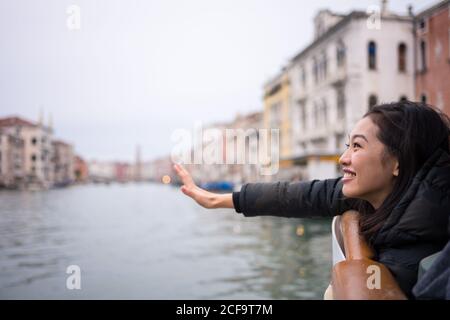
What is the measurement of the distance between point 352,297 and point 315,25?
22.7 metres

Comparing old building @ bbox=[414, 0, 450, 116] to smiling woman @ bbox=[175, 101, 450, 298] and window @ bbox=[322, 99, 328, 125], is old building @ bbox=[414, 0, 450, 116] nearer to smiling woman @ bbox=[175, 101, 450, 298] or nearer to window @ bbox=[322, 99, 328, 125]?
window @ bbox=[322, 99, 328, 125]

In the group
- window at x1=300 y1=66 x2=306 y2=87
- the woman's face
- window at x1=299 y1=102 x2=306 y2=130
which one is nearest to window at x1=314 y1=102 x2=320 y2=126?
window at x1=299 y1=102 x2=306 y2=130

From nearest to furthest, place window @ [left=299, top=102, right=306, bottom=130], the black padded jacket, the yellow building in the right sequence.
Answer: the black padded jacket, window @ [left=299, top=102, right=306, bottom=130], the yellow building

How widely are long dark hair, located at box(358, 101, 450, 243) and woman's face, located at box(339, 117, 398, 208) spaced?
2 centimetres

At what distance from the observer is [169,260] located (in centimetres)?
813

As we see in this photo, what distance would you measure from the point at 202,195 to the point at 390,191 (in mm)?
484

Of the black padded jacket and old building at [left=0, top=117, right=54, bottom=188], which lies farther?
old building at [left=0, top=117, right=54, bottom=188]

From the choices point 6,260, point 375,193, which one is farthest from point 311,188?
point 6,260

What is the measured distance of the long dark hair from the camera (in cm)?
104

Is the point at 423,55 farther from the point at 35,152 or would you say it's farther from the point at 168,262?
the point at 35,152

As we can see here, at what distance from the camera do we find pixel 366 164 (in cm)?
105

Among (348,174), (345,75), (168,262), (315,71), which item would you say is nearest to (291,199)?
(348,174)

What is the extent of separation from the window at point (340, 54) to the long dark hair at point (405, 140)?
1856 cm

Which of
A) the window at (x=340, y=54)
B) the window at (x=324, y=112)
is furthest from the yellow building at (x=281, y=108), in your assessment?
the window at (x=340, y=54)
